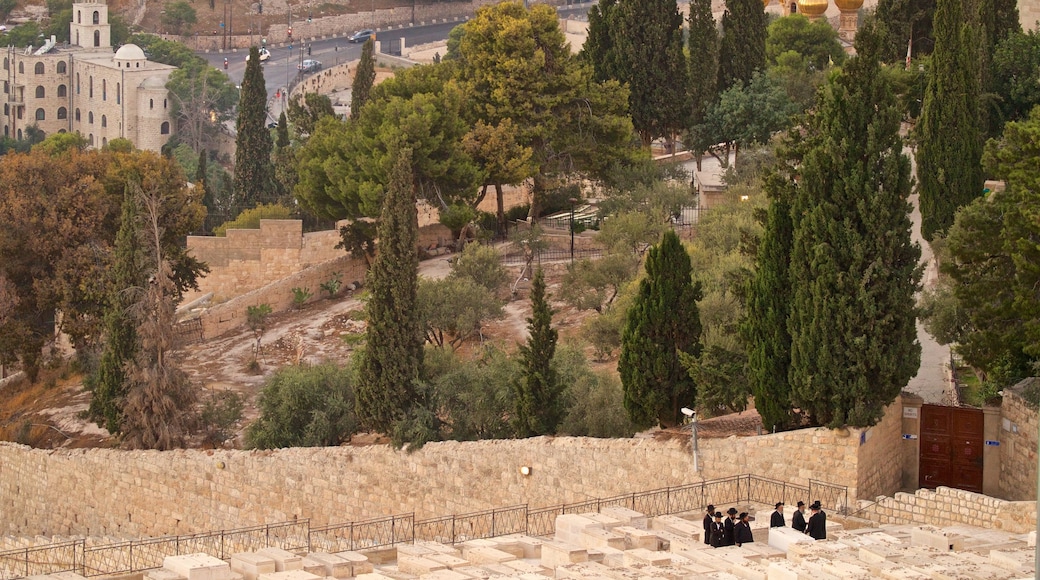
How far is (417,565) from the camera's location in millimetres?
23047

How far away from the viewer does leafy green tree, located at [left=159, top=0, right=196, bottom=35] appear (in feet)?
490

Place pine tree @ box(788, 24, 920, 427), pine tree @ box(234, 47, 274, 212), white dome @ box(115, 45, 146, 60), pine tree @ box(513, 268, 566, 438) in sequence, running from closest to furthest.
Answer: pine tree @ box(788, 24, 920, 427), pine tree @ box(513, 268, 566, 438), pine tree @ box(234, 47, 274, 212), white dome @ box(115, 45, 146, 60)

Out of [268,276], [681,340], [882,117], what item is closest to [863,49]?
[882,117]

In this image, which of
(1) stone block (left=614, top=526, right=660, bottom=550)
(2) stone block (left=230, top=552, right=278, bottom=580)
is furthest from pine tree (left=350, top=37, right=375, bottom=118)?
(1) stone block (left=614, top=526, right=660, bottom=550)

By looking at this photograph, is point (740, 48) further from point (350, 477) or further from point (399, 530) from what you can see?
point (399, 530)

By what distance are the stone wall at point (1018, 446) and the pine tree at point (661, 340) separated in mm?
4214

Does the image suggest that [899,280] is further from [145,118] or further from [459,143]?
[145,118]

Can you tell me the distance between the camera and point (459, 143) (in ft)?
138

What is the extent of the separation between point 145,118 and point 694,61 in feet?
278

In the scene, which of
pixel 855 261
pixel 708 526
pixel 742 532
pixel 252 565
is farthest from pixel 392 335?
pixel 742 532

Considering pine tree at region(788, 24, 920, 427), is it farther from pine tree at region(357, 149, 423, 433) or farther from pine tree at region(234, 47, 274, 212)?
pine tree at region(234, 47, 274, 212)

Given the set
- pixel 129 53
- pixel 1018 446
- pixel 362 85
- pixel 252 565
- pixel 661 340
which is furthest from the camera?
pixel 129 53

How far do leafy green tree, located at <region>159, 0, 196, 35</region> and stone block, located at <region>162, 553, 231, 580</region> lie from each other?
129 m

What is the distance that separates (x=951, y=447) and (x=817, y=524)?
4.33 meters
